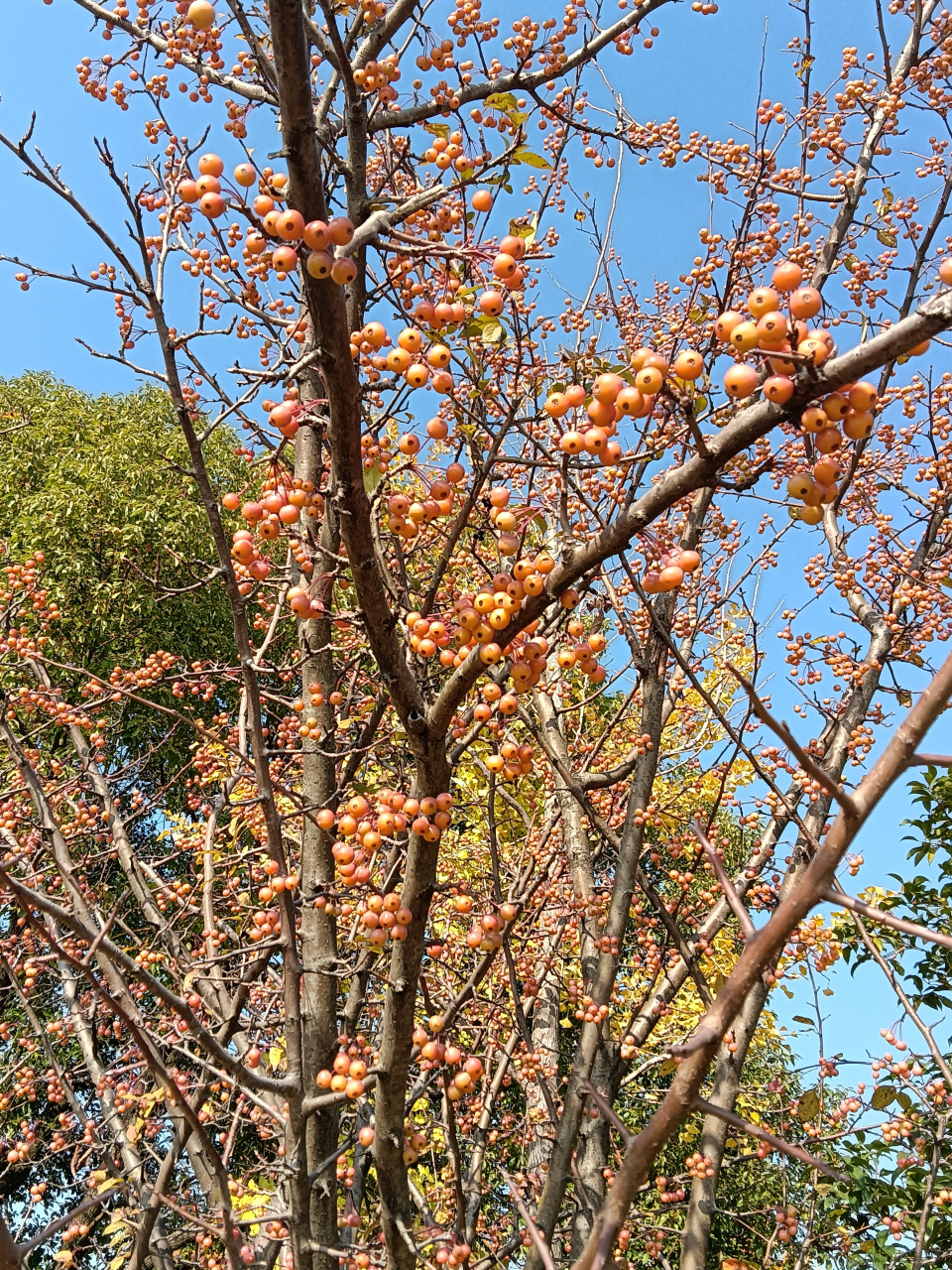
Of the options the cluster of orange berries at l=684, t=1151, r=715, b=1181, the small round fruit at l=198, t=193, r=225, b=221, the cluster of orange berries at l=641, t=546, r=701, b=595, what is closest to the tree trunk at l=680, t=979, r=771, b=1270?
the cluster of orange berries at l=684, t=1151, r=715, b=1181

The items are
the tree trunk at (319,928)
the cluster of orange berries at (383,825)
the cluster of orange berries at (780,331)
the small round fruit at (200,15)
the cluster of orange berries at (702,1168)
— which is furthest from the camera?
the cluster of orange berries at (702,1168)

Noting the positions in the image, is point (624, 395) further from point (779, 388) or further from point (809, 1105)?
point (809, 1105)

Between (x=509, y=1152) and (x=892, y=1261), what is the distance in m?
3.69

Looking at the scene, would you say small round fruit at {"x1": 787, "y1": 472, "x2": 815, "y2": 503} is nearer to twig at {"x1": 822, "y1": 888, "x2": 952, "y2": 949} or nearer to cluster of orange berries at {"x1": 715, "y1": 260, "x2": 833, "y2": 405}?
cluster of orange berries at {"x1": 715, "y1": 260, "x2": 833, "y2": 405}

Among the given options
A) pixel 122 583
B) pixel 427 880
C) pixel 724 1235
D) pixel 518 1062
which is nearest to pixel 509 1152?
pixel 518 1062

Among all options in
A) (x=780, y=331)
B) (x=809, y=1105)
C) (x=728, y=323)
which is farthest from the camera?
(x=809, y=1105)

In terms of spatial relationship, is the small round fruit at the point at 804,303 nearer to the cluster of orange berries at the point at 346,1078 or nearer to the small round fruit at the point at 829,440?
→ the small round fruit at the point at 829,440

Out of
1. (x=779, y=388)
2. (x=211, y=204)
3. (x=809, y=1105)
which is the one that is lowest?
(x=809, y=1105)

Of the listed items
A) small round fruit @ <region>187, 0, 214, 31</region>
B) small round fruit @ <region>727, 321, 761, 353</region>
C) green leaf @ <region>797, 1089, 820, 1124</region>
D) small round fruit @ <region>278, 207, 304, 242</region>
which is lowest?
green leaf @ <region>797, 1089, 820, 1124</region>

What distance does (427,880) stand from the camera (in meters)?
2.22

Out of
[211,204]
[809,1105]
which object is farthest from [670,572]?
[809,1105]

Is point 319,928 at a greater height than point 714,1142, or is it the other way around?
point 714,1142

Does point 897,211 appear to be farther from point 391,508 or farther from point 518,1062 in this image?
point 518,1062

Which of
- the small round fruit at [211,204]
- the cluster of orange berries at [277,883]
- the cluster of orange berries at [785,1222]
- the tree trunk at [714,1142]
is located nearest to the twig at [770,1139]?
the cluster of orange berries at [277,883]
